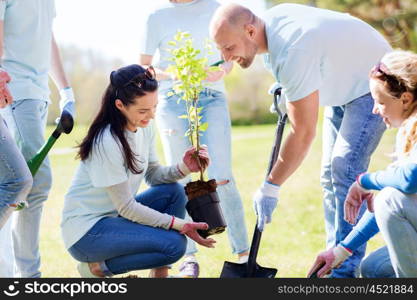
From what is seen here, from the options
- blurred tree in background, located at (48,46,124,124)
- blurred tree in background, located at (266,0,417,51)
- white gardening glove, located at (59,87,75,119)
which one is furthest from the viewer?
blurred tree in background, located at (48,46,124,124)

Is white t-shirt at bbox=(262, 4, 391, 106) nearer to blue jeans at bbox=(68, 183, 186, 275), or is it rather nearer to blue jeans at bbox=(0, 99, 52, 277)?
blue jeans at bbox=(68, 183, 186, 275)

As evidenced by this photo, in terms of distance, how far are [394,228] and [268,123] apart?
18.4 meters

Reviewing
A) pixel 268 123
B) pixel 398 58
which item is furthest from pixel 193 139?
pixel 268 123

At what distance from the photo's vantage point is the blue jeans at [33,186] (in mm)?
3330

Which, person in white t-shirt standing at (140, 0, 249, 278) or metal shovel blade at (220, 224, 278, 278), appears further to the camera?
person in white t-shirt standing at (140, 0, 249, 278)

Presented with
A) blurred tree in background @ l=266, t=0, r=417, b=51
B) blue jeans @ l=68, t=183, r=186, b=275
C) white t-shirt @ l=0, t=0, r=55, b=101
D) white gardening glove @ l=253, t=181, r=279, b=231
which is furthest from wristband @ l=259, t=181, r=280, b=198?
blurred tree in background @ l=266, t=0, r=417, b=51

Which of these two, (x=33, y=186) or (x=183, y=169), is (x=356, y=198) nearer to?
(x=183, y=169)

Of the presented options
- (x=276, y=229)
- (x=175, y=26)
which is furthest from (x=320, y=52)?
(x=276, y=229)

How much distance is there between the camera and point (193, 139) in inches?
140

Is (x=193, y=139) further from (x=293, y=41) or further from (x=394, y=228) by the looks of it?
(x=394, y=228)

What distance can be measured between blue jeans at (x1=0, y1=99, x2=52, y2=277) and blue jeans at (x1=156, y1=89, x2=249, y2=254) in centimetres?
74

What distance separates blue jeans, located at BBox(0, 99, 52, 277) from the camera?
10.9ft

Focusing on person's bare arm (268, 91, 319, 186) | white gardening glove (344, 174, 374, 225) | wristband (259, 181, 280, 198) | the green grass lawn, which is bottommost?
the green grass lawn

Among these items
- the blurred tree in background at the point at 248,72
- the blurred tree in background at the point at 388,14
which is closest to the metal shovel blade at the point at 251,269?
the blurred tree in background at the point at 388,14
